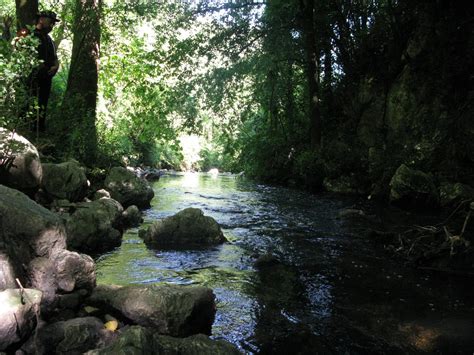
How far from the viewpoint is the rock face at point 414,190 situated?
1030 cm

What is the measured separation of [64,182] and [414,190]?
8.20 m

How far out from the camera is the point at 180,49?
16.8m

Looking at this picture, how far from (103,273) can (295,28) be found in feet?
49.7

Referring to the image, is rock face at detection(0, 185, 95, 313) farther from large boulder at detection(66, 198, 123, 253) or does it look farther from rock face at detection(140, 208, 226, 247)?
rock face at detection(140, 208, 226, 247)

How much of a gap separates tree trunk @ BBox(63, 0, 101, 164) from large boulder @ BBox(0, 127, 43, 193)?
13.4 feet

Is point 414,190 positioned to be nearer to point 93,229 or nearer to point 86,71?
point 93,229

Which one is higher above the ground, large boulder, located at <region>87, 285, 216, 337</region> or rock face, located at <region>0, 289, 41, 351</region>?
rock face, located at <region>0, 289, 41, 351</region>

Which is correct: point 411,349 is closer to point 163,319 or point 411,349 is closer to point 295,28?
point 163,319

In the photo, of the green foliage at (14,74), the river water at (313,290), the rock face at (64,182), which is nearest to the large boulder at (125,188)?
the rock face at (64,182)

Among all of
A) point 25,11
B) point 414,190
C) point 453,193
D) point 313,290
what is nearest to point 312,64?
point 414,190

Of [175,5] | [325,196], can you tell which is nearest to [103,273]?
[325,196]

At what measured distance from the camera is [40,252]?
351 centimetres

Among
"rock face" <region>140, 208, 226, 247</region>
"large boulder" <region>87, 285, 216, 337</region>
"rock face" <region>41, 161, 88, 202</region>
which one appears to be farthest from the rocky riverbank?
"rock face" <region>41, 161, 88, 202</region>

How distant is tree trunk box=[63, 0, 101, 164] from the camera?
32.0ft
